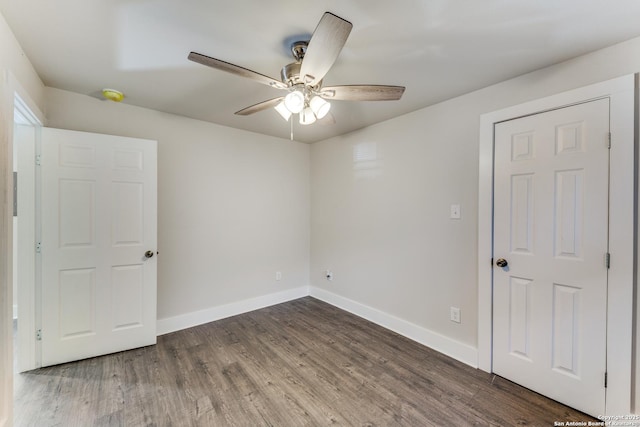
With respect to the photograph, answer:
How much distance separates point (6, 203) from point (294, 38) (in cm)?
188

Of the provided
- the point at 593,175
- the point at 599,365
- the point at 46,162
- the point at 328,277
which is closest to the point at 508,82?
the point at 593,175

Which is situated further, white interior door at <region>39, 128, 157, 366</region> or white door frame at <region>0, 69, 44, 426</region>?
white interior door at <region>39, 128, 157, 366</region>

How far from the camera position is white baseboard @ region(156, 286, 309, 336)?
2.82 meters

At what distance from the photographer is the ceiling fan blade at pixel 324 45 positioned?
1105 millimetres

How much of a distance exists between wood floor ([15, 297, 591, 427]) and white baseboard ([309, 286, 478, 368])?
0.08 metres

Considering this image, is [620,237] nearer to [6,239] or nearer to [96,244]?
[6,239]

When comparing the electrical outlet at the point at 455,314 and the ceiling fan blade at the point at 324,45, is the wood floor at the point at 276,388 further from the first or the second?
the ceiling fan blade at the point at 324,45

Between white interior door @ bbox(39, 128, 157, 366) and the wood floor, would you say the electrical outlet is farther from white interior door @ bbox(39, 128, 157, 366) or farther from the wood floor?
white interior door @ bbox(39, 128, 157, 366)

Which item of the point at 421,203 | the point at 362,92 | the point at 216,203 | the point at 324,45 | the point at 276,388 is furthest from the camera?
the point at 216,203

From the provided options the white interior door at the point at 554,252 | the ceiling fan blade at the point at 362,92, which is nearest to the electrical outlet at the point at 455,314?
the white interior door at the point at 554,252

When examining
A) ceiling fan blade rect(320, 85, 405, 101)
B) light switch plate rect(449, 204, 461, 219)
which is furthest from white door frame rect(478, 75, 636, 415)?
ceiling fan blade rect(320, 85, 405, 101)

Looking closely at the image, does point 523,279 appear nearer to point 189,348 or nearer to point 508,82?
point 508,82

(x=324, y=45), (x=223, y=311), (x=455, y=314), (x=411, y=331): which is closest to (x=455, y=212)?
(x=455, y=314)

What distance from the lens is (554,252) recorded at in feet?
6.07
